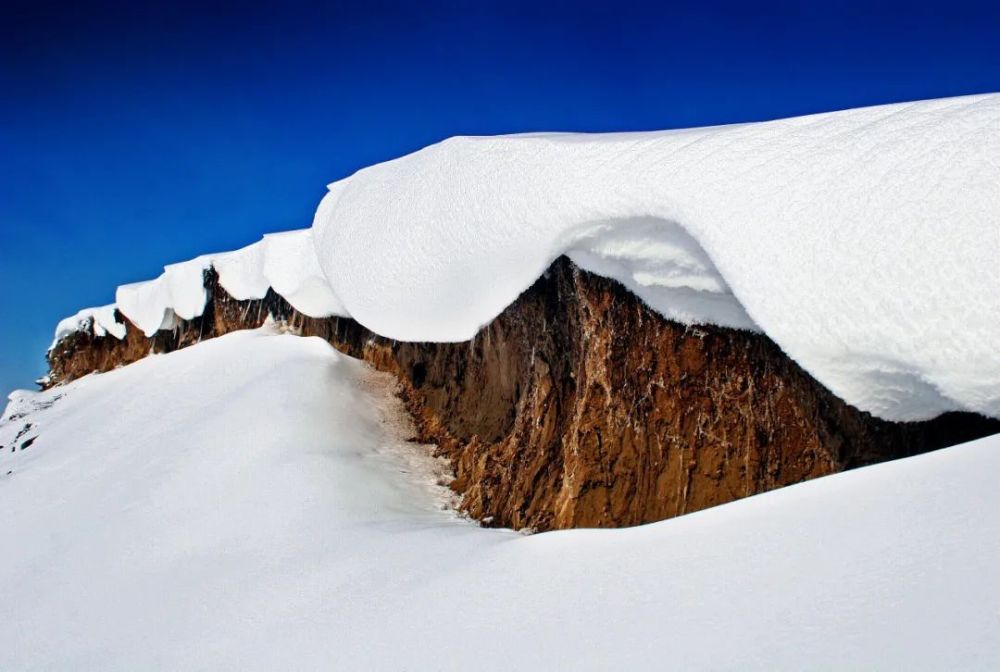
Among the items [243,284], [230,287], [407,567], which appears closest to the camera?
[407,567]

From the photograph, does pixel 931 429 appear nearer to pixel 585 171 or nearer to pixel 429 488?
pixel 585 171

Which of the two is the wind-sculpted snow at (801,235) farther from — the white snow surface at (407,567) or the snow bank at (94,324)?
the snow bank at (94,324)

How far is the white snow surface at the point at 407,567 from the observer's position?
6.23 ft

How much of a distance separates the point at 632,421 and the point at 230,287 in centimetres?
1202

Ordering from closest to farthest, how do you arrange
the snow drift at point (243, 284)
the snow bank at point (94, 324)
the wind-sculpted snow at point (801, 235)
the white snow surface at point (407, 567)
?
the white snow surface at point (407, 567), the wind-sculpted snow at point (801, 235), the snow drift at point (243, 284), the snow bank at point (94, 324)

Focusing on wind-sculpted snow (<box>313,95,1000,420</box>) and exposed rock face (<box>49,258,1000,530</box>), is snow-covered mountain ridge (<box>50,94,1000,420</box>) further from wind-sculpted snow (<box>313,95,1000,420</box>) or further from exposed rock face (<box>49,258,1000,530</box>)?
exposed rock face (<box>49,258,1000,530</box>)

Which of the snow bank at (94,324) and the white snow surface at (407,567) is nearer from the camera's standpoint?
the white snow surface at (407,567)

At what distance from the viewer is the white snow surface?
6.23ft

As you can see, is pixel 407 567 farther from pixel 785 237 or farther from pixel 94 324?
pixel 94 324

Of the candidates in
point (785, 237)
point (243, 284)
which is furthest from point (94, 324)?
point (785, 237)

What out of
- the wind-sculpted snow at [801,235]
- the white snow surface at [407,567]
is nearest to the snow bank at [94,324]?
the white snow surface at [407,567]

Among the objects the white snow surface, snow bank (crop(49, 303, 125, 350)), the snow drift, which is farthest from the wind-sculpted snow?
snow bank (crop(49, 303, 125, 350))

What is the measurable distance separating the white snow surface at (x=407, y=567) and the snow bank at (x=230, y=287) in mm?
2460

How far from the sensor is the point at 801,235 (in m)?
3.31
